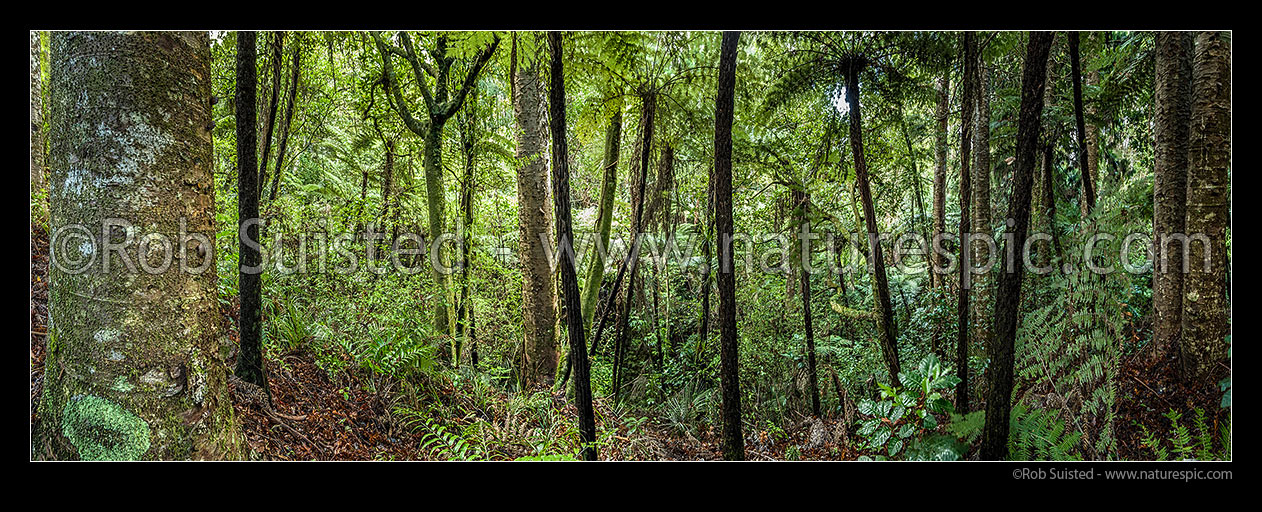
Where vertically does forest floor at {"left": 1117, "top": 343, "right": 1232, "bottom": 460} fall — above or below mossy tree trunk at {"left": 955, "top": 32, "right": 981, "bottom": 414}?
below

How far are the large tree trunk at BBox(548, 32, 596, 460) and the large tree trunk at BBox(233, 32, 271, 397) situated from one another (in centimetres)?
165

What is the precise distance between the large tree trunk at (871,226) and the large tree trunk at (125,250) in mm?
3396

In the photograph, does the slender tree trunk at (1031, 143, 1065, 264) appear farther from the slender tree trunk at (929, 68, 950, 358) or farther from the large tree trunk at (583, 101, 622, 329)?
the large tree trunk at (583, 101, 622, 329)

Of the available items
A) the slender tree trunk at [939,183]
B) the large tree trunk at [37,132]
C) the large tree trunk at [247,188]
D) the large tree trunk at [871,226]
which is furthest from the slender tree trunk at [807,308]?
the large tree trunk at [37,132]

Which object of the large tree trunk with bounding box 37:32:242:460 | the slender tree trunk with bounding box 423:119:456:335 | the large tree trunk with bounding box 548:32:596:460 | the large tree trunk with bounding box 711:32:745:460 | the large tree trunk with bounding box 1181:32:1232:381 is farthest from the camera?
the slender tree trunk with bounding box 423:119:456:335

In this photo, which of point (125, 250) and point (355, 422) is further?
point (355, 422)

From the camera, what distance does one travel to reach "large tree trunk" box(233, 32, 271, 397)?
2.61 meters

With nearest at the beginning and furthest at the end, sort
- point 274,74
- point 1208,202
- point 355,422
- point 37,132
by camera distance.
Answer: point 1208,202, point 355,422, point 274,74, point 37,132

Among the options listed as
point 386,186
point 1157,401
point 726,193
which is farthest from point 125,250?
point 1157,401

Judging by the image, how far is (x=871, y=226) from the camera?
326 cm

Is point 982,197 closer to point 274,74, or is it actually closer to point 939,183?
point 939,183

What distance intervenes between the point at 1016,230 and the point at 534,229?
3429mm

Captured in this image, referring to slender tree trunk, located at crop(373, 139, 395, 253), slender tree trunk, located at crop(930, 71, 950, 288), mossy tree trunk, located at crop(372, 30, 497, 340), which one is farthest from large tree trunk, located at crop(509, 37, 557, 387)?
slender tree trunk, located at crop(930, 71, 950, 288)
